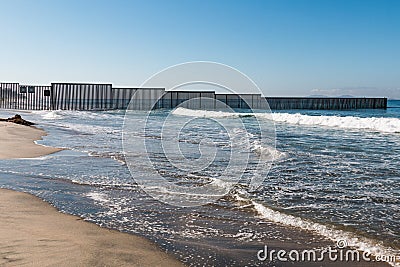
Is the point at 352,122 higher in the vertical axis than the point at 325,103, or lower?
lower

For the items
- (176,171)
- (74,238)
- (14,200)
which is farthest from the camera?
(176,171)

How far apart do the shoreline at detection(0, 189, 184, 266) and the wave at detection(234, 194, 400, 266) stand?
1.61 meters

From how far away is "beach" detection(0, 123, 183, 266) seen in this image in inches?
119

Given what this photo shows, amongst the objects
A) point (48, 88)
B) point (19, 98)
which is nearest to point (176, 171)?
point (48, 88)

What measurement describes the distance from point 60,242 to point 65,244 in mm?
74

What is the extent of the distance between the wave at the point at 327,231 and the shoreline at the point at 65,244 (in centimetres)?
161

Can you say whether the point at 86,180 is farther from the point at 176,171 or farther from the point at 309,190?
the point at 309,190

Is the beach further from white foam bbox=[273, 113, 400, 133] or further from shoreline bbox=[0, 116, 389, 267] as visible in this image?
white foam bbox=[273, 113, 400, 133]

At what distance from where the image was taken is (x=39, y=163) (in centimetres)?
790

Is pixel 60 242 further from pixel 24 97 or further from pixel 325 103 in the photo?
pixel 325 103

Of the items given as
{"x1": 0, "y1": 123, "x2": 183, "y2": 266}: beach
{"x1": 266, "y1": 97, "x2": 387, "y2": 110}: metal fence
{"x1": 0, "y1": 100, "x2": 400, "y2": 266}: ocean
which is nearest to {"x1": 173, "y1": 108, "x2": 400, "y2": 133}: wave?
{"x1": 0, "y1": 100, "x2": 400, "y2": 266}: ocean

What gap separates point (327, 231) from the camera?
4070 mm

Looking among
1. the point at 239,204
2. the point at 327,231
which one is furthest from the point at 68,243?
the point at 327,231

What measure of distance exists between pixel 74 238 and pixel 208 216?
1623 mm
